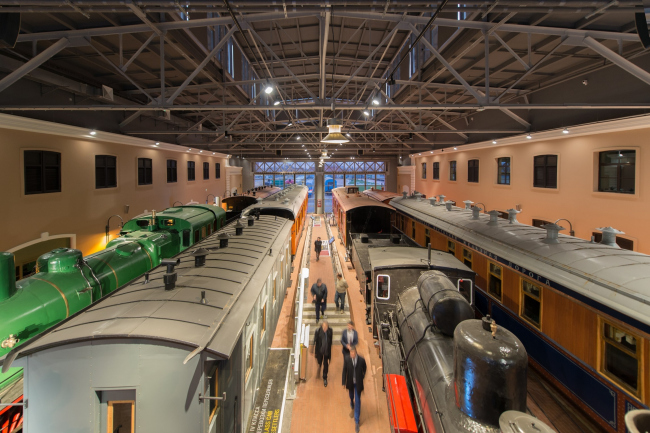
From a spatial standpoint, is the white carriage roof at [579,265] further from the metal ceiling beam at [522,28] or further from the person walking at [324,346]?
the metal ceiling beam at [522,28]

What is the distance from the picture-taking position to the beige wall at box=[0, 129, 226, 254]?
958 centimetres

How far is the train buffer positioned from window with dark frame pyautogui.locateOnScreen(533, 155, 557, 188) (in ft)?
43.3

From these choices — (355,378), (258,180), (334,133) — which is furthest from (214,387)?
(258,180)

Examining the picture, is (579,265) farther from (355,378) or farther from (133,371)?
(133,371)

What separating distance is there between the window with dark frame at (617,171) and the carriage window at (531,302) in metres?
6.69

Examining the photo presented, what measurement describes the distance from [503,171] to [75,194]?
19985 mm

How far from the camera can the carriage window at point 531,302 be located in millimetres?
6537

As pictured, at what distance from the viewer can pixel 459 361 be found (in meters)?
3.79

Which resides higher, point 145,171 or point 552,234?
point 145,171

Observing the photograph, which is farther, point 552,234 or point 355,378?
point 552,234

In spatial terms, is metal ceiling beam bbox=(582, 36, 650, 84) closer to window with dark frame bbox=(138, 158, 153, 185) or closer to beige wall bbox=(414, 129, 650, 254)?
beige wall bbox=(414, 129, 650, 254)

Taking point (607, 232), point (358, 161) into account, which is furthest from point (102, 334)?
point (358, 161)

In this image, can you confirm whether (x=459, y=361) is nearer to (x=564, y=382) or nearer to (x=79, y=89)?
(x=564, y=382)

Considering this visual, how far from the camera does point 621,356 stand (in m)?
4.78
